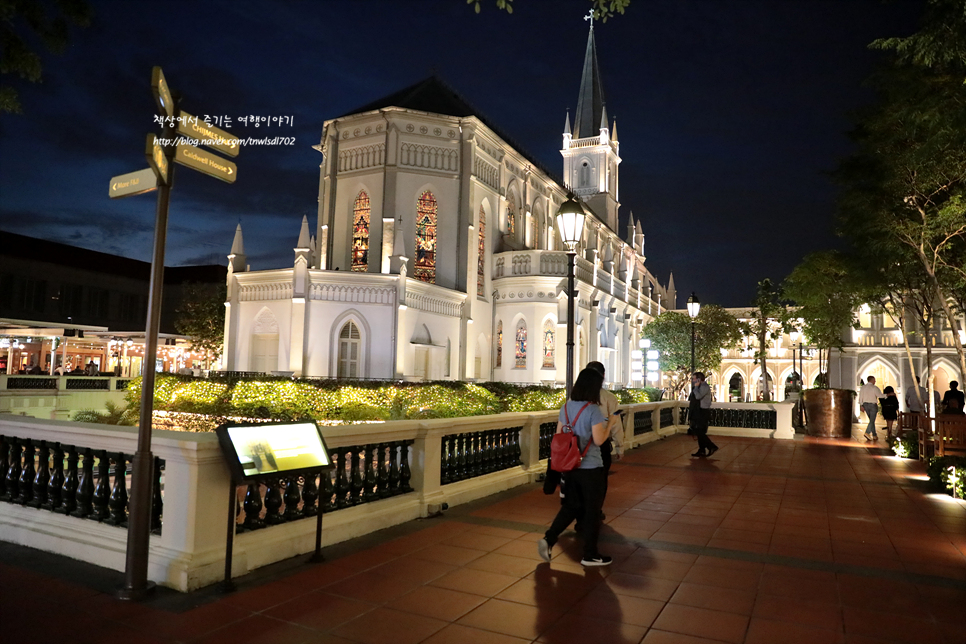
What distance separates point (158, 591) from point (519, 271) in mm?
32078

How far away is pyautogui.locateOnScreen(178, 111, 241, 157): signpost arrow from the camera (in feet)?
17.1

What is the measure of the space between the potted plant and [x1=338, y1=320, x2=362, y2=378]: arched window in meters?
18.1

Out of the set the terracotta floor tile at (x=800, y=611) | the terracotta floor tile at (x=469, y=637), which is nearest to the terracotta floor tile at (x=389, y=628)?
the terracotta floor tile at (x=469, y=637)

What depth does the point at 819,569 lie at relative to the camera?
5.87 metres

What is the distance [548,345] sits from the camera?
115 feet

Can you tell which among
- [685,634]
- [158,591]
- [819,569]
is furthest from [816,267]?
[158,591]

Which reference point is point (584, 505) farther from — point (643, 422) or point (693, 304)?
point (693, 304)

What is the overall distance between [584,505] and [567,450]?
557mm

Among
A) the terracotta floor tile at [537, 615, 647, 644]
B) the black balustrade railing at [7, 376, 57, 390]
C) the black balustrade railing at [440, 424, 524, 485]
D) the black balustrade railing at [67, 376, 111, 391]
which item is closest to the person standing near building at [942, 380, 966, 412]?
the black balustrade railing at [440, 424, 524, 485]

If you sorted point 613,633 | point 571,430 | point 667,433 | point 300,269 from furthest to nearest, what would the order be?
point 300,269 → point 667,433 → point 571,430 → point 613,633

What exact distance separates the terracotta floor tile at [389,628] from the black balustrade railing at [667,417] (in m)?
17.5

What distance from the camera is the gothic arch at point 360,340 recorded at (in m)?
28.4

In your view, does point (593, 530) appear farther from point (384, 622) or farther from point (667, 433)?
A: point (667, 433)

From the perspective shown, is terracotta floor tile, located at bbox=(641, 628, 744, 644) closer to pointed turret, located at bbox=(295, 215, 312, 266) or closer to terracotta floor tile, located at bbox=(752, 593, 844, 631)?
terracotta floor tile, located at bbox=(752, 593, 844, 631)
